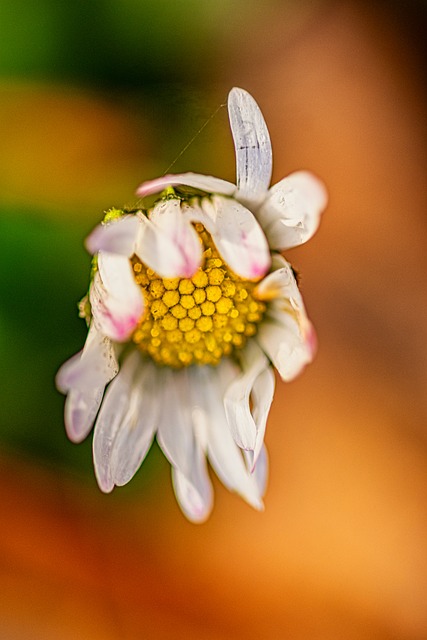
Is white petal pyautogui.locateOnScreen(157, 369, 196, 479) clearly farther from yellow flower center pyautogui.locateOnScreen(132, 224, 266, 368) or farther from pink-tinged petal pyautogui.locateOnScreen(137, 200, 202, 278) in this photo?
pink-tinged petal pyautogui.locateOnScreen(137, 200, 202, 278)

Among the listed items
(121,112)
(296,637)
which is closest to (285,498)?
(296,637)

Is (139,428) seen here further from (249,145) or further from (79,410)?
(249,145)

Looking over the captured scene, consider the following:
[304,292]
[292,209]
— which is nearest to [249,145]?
[292,209]

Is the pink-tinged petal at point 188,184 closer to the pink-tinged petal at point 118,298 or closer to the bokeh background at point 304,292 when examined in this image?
the pink-tinged petal at point 118,298

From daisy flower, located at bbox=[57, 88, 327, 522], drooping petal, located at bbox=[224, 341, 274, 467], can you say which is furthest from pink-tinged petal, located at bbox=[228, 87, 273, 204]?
drooping petal, located at bbox=[224, 341, 274, 467]

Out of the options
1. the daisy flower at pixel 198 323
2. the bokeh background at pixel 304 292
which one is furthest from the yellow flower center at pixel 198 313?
the bokeh background at pixel 304 292

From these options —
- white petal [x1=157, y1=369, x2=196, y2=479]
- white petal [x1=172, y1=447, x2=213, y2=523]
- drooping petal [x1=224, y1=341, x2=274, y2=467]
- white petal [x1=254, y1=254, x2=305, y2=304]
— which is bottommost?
white petal [x1=172, y1=447, x2=213, y2=523]
